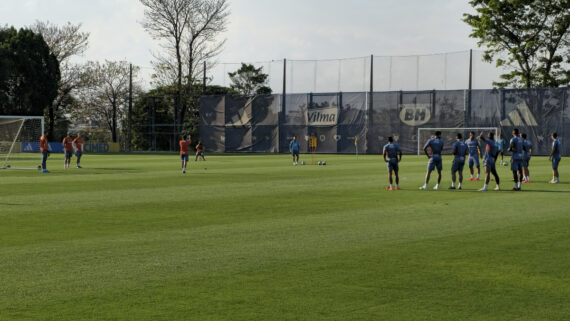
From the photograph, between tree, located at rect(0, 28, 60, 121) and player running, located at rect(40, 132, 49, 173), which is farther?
tree, located at rect(0, 28, 60, 121)

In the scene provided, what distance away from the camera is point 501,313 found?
22.7 feet

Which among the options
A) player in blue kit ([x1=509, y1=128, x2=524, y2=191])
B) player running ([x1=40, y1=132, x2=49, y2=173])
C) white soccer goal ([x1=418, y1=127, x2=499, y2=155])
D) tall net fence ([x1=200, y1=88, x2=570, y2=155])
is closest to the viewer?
player in blue kit ([x1=509, y1=128, x2=524, y2=191])

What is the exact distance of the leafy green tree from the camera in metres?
72.2

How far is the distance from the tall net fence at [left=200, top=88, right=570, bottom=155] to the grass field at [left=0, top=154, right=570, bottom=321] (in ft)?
132

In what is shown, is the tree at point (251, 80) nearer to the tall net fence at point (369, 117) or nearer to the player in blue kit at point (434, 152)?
the tall net fence at point (369, 117)

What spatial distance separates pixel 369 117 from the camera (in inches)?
2645

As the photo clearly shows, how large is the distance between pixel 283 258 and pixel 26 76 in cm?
6915

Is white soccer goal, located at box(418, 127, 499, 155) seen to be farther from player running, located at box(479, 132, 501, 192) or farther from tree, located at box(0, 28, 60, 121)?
player running, located at box(479, 132, 501, 192)

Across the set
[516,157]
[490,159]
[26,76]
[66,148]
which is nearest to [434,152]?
[490,159]

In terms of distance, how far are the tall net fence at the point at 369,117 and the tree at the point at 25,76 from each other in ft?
53.7

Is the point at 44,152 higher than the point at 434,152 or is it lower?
lower

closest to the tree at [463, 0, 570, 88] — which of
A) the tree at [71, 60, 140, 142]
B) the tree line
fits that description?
the tree line

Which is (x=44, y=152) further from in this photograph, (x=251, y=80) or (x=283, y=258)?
(x=251, y=80)

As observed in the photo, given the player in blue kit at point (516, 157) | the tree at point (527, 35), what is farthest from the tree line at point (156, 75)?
the player in blue kit at point (516, 157)
